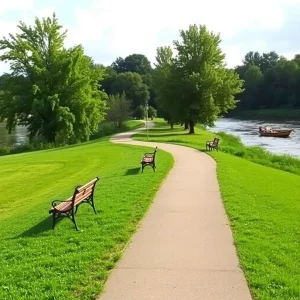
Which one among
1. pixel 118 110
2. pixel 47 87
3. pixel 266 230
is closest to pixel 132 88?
pixel 118 110

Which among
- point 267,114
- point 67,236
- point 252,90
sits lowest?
point 267,114

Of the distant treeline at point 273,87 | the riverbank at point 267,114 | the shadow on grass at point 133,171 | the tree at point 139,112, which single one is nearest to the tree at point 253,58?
the distant treeline at point 273,87

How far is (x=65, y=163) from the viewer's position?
2631 cm

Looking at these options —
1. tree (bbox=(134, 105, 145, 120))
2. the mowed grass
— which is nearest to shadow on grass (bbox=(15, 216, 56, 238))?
the mowed grass

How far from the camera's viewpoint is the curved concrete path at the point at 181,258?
604 centimetres

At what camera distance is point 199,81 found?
152 ft

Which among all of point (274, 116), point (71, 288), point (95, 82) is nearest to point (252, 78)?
point (274, 116)

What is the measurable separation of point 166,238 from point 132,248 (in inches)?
35.8

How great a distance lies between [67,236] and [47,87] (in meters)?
41.1

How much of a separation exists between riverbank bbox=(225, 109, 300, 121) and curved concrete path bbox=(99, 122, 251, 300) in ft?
288

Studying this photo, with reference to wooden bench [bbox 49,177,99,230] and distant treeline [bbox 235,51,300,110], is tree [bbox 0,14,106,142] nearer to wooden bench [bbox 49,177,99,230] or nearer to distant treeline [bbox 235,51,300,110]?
wooden bench [bbox 49,177,99,230]

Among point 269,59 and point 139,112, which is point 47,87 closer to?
point 139,112

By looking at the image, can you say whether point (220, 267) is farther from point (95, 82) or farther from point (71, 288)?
point (95, 82)

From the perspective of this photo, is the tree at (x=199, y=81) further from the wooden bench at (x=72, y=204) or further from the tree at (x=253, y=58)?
the tree at (x=253, y=58)
